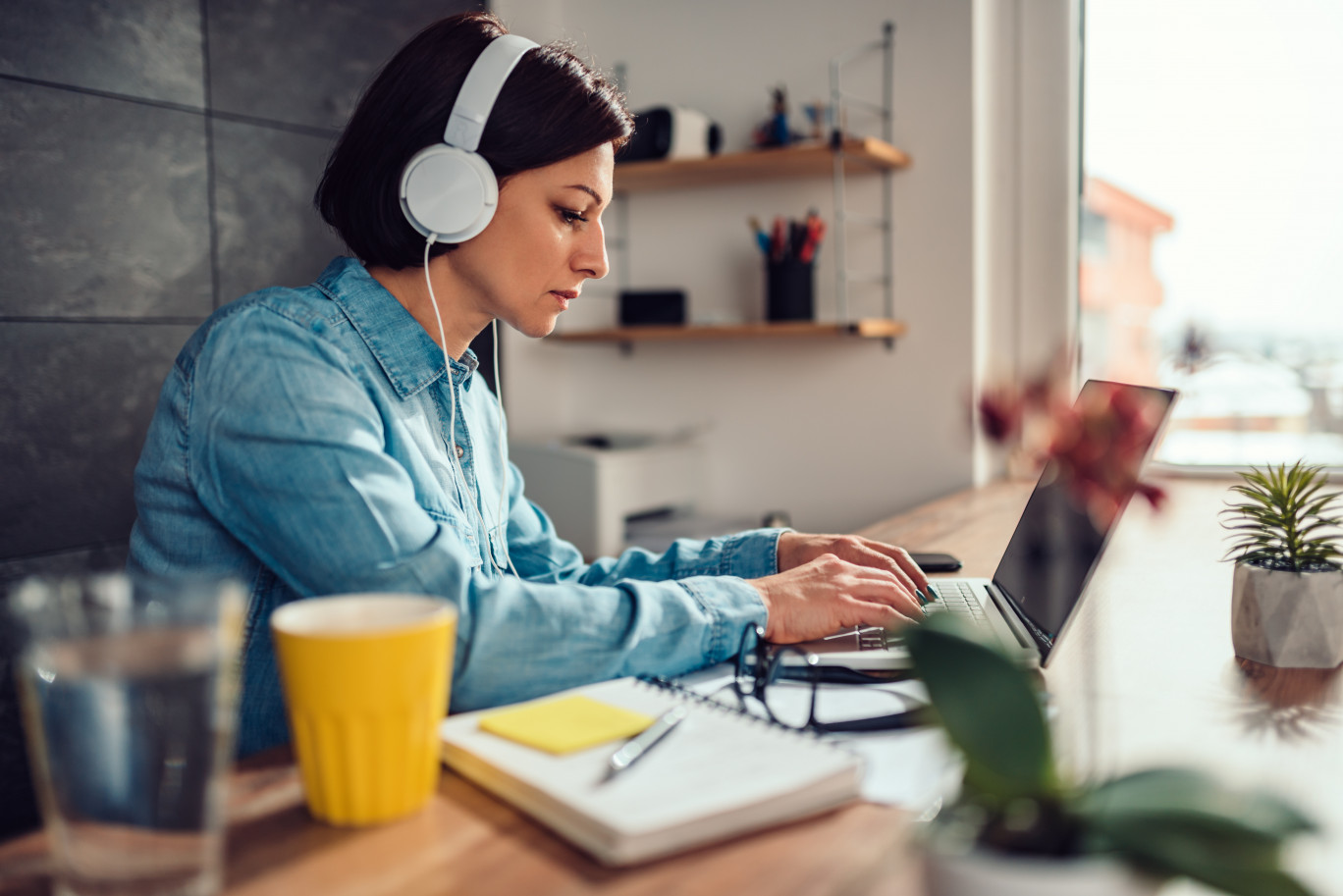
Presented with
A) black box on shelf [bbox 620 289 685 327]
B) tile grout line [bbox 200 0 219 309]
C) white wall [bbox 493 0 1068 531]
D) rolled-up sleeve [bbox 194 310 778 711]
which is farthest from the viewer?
black box on shelf [bbox 620 289 685 327]

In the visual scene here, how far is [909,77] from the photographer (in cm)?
203

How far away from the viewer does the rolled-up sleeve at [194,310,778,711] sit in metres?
0.69

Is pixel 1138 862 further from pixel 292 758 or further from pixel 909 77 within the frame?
pixel 909 77

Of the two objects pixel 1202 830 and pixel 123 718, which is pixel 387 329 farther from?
pixel 1202 830

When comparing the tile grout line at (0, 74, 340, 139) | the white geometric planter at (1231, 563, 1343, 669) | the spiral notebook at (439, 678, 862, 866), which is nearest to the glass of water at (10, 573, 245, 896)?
the spiral notebook at (439, 678, 862, 866)

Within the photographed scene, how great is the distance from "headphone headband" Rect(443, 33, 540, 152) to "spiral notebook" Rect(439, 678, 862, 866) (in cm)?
59

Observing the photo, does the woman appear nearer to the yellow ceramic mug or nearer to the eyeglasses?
the eyeglasses

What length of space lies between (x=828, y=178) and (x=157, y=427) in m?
1.55

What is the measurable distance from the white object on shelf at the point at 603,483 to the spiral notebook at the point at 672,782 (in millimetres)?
1413

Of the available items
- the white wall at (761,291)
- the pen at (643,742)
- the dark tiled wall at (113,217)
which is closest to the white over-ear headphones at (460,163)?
the pen at (643,742)

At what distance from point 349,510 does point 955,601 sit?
617 millimetres

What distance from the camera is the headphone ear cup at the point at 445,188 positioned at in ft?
3.17

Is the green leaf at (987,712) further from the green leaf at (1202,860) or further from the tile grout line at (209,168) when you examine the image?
the tile grout line at (209,168)

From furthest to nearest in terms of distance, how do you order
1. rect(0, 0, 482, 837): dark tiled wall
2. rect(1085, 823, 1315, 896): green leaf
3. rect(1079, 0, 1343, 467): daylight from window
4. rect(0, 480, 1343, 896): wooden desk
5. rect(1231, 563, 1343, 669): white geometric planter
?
rect(1079, 0, 1343, 467): daylight from window
rect(0, 0, 482, 837): dark tiled wall
rect(1231, 563, 1343, 669): white geometric planter
rect(0, 480, 1343, 896): wooden desk
rect(1085, 823, 1315, 896): green leaf
